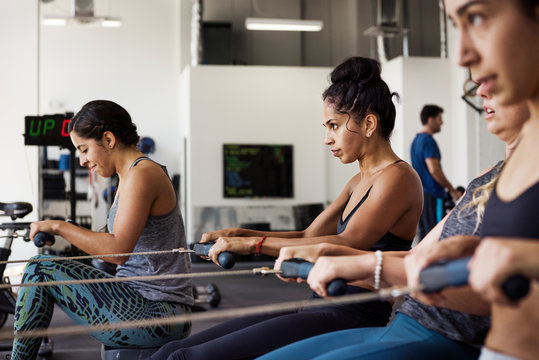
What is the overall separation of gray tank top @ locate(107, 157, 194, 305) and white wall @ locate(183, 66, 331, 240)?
689 cm

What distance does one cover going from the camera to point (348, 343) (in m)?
1.72

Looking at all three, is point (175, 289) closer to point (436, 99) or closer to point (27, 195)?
point (27, 195)

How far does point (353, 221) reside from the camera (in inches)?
80.8

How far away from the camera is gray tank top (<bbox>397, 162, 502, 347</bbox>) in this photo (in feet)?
4.88

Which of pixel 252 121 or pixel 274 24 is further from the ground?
pixel 274 24

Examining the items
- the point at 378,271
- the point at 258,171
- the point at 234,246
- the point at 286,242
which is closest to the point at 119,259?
the point at 234,246

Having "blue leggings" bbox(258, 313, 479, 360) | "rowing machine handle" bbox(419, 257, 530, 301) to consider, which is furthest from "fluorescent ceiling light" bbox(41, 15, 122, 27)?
"rowing machine handle" bbox(419, 257, 530, 301)

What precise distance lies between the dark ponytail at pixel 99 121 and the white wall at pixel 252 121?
6.77 meters

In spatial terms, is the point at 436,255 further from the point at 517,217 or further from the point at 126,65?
the point at 126,65

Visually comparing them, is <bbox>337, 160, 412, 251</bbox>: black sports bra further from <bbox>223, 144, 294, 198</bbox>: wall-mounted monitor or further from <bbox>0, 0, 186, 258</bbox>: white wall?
<bbox>0, 0, 186, 258</bbox>: white wall

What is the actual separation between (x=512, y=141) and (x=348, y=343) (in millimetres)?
639

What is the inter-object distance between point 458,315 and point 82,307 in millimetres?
1318

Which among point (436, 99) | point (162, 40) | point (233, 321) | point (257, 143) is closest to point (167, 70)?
point (162, 40)

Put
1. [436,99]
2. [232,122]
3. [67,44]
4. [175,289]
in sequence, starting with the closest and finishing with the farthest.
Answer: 1. [175,289]
2. [436,99]
3. [232,122]
4. [67,44]
